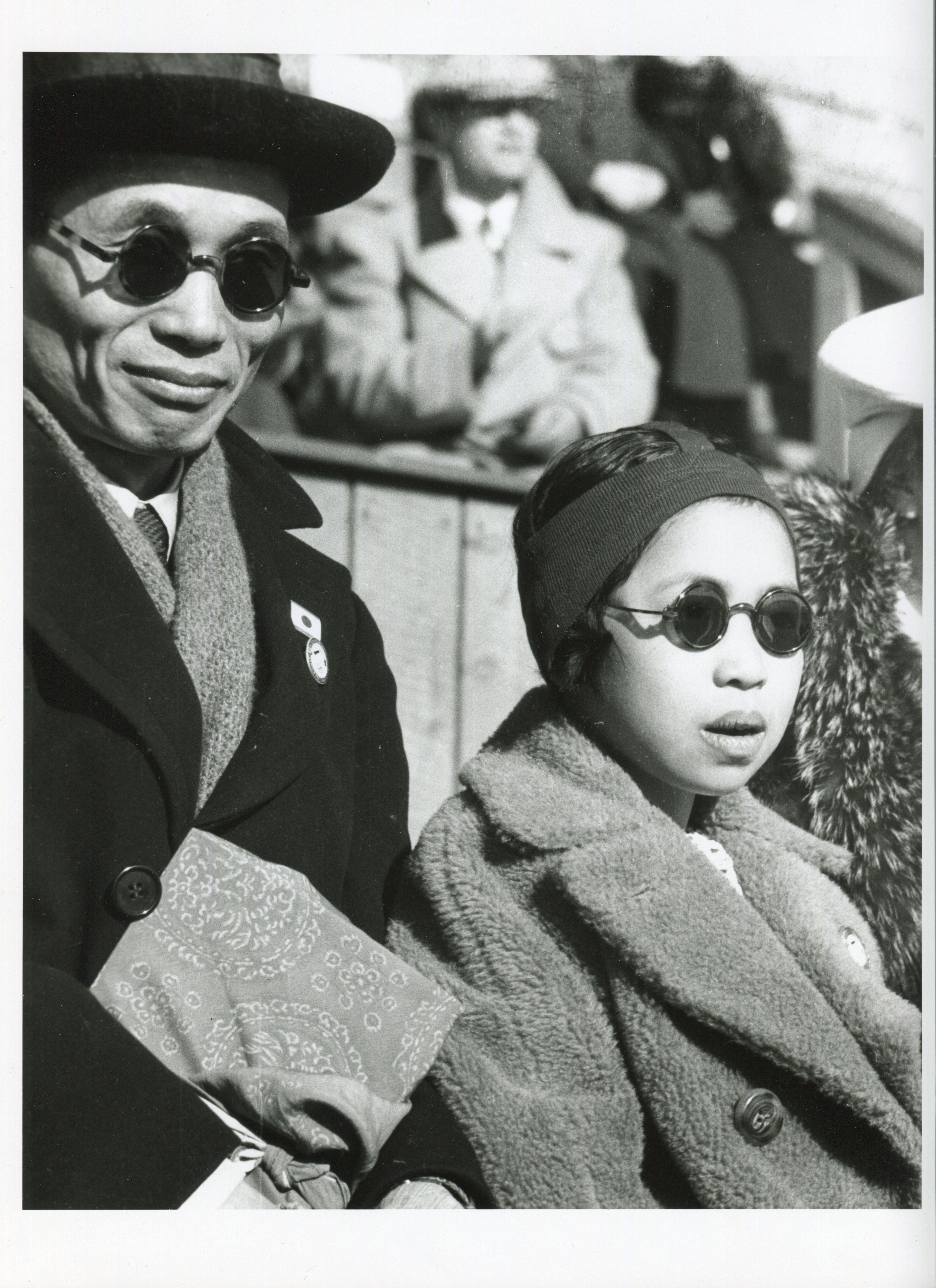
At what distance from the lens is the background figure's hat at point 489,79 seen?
2.05m

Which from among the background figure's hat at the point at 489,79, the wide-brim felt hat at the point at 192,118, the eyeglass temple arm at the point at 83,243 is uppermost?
the background figure's hat at the point at 489,79

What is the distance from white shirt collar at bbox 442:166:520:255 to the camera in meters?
2.07

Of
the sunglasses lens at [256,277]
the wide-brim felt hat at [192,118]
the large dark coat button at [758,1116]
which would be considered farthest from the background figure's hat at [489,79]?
the large dark coat button at [758,1116]

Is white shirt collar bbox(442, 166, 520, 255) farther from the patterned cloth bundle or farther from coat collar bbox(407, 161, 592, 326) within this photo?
the patterned cloth bundle

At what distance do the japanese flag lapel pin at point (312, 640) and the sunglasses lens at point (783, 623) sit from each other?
1.81 ft

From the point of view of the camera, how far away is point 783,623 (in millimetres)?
1963

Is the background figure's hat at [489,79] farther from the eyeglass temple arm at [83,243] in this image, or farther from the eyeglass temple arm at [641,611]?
Answer: the eyeglass temple arm at [641,611]

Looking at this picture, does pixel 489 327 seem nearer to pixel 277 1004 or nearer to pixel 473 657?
pixel 473 657

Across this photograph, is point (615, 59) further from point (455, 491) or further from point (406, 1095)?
point (406, 1095)

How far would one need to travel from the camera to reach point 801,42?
2113 millimetres

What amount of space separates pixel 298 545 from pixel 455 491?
236 millimetres

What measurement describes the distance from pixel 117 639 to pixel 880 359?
3.70 feet

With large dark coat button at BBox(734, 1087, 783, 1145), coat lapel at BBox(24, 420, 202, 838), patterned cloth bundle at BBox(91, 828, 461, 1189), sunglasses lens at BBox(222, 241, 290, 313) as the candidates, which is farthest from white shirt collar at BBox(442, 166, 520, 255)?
large dark coat button at BBox(734, 1087, 783, 1145)
